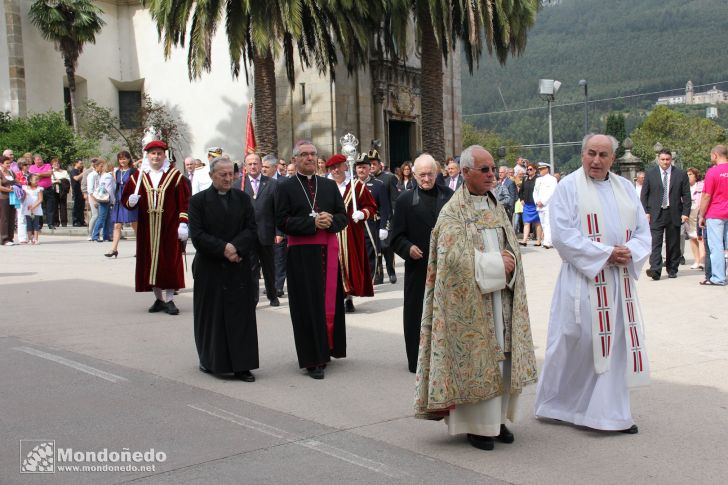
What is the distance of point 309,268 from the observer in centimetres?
783

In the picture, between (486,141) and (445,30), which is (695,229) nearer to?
(445,30)

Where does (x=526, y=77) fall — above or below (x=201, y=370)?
above

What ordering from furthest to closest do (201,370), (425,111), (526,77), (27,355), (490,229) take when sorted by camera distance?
(526,77) → (425,111) → (27,355) → (201,370) → (490,229)

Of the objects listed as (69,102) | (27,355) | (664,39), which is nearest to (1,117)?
(69,102)

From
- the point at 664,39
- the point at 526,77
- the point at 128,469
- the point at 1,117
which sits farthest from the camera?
the point at 664,39

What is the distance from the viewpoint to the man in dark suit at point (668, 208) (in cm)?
1363

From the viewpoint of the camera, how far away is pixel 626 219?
5.99 m

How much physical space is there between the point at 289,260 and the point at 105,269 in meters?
8.60

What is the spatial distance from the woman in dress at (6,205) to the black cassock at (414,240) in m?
14.9

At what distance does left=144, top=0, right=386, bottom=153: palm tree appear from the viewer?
2138 cm

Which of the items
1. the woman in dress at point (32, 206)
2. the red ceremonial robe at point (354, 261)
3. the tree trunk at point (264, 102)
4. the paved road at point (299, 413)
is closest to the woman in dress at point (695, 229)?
the paved road at point (299, 413)

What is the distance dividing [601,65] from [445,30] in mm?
129715

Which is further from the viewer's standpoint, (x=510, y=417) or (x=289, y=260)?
(x=289, y=260)

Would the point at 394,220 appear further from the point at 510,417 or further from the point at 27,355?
the point at 27,355
